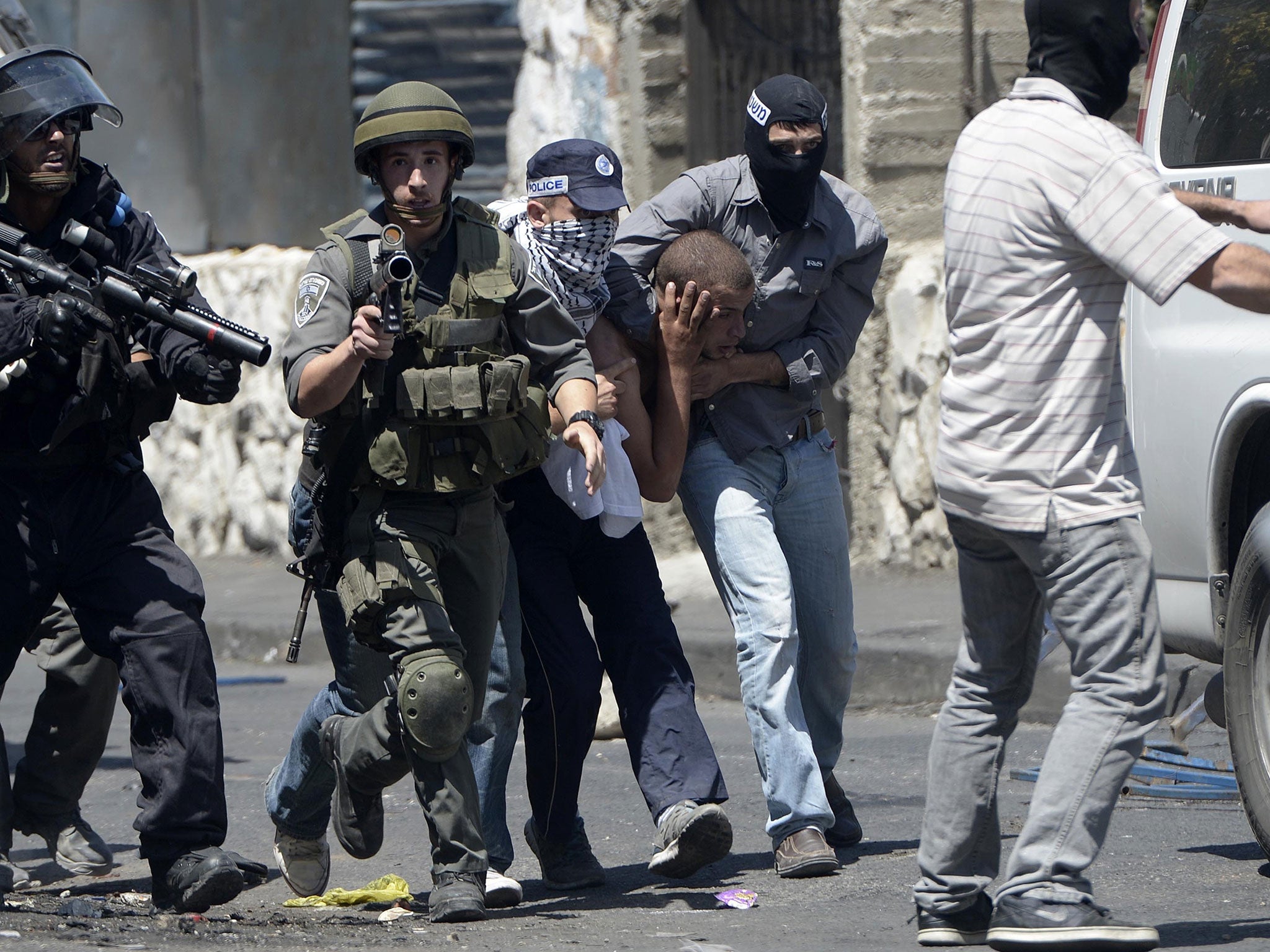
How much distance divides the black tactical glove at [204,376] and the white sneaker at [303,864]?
1.15 metres

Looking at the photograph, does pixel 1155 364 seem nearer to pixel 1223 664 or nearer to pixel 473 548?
pixel 1223 664

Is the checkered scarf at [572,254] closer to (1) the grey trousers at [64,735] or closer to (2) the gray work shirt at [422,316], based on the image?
(2) the gray work shirt at [422,316]

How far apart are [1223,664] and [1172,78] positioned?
157 cm

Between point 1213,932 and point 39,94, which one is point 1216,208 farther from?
point 39,94

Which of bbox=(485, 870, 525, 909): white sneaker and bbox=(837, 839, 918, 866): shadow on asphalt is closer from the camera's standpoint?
bbox=(485, 870, 525, 909): white sneaker

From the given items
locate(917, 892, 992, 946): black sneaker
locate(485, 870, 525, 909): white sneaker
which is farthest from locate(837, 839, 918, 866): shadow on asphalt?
locate(917, 892, 992, 946): black sneaker

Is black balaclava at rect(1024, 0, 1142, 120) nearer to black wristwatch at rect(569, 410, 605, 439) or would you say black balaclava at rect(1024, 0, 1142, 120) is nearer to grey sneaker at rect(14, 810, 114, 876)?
black wristwatch at rect(569, 410, 605, 439)

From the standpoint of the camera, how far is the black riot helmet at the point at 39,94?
431 cm

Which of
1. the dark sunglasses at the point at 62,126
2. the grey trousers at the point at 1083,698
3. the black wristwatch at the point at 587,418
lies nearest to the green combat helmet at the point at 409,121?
the black wristwatch at the point at 587,418

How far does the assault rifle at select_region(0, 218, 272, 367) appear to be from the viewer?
13.9 ft

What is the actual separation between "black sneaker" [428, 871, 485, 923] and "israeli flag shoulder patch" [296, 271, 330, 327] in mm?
1261

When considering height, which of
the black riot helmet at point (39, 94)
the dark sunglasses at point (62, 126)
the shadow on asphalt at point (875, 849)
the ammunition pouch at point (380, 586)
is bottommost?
the shadow on asphalt at point (875, 849)

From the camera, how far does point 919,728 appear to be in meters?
6.79

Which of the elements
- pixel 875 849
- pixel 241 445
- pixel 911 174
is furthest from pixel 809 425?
pixel 241 445
